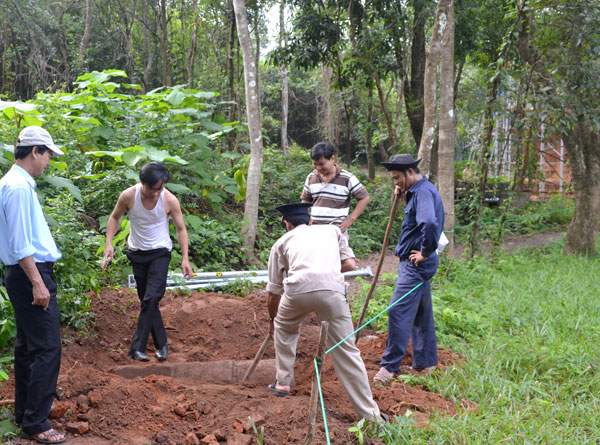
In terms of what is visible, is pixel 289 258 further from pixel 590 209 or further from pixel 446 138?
pixel 590 209

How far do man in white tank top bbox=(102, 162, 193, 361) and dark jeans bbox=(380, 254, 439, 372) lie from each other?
6.18 feet

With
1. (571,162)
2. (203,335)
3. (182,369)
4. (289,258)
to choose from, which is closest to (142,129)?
(203,335)

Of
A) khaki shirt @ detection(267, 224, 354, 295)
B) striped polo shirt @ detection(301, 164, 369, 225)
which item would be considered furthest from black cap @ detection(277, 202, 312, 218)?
striped polo shirt @ detection(301, 164, 369, 225)

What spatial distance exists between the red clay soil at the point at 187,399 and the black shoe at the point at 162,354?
0.16ft

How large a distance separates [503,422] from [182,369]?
8.67ft

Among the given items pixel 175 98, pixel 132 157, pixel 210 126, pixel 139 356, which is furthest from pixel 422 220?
pixel 210 126

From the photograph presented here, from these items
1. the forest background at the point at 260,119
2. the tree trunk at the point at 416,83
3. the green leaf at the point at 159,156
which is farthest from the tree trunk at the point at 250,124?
the tree trunk at the point at 416,83

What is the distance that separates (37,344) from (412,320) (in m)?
2.85

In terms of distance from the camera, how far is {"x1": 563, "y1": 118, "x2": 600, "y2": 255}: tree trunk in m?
9.95

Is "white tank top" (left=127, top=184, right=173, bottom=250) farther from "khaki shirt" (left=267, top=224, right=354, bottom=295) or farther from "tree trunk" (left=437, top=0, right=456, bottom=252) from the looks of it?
"tree trunk" (left=437, top=0, right=456, bottom=252)

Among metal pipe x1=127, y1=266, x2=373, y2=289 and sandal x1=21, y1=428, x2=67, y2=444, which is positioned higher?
metal pipe x1=127, y1=266, x2=373, y2=289

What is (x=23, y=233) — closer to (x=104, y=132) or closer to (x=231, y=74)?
(x=104, y=132)

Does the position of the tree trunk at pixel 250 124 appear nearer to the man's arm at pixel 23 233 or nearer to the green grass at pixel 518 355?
the green grass at pixel 518 355

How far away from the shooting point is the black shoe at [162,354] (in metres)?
5.02
